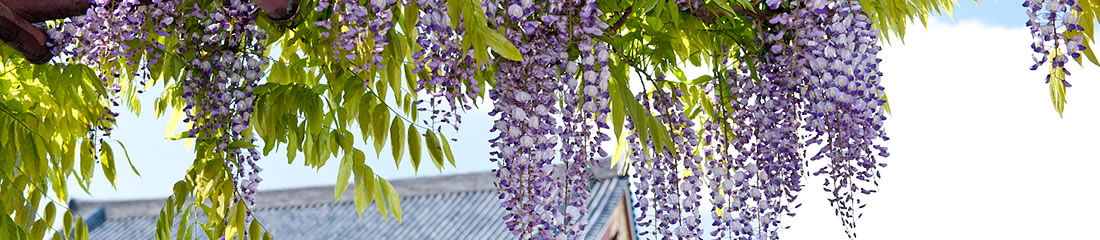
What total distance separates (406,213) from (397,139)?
5.73 meters

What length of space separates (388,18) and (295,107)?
2.31 feet

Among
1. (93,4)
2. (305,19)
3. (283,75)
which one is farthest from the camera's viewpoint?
(283,75)

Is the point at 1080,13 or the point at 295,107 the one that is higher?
the point at 1080,13

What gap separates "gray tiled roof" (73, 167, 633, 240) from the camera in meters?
6.70

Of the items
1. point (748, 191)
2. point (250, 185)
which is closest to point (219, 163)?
point (250, 185)

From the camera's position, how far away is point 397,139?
1912 millimetres

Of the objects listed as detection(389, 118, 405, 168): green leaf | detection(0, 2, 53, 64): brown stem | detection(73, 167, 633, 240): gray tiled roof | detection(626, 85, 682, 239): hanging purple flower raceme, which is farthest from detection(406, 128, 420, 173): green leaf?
detection(73, 167, 633, 240): gray tiled roof

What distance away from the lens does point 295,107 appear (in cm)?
213

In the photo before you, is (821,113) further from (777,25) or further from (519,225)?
(519,225)

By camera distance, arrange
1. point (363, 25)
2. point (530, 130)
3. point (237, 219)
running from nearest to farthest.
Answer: point (363, 25) → point (530, 130) → point (237, 219)

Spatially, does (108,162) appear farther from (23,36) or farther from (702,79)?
(702,79)

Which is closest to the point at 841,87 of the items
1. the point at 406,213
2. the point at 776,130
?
the point at 776,130

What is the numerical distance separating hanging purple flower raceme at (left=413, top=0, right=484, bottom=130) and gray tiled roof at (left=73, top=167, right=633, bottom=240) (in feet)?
14.7

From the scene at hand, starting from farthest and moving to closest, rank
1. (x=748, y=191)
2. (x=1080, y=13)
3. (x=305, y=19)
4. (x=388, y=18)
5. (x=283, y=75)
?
(x=283, y=75) < (x=305, y=19) < (x=748, y=191) < (x=1080, y=13) < (x=388, y=18)
